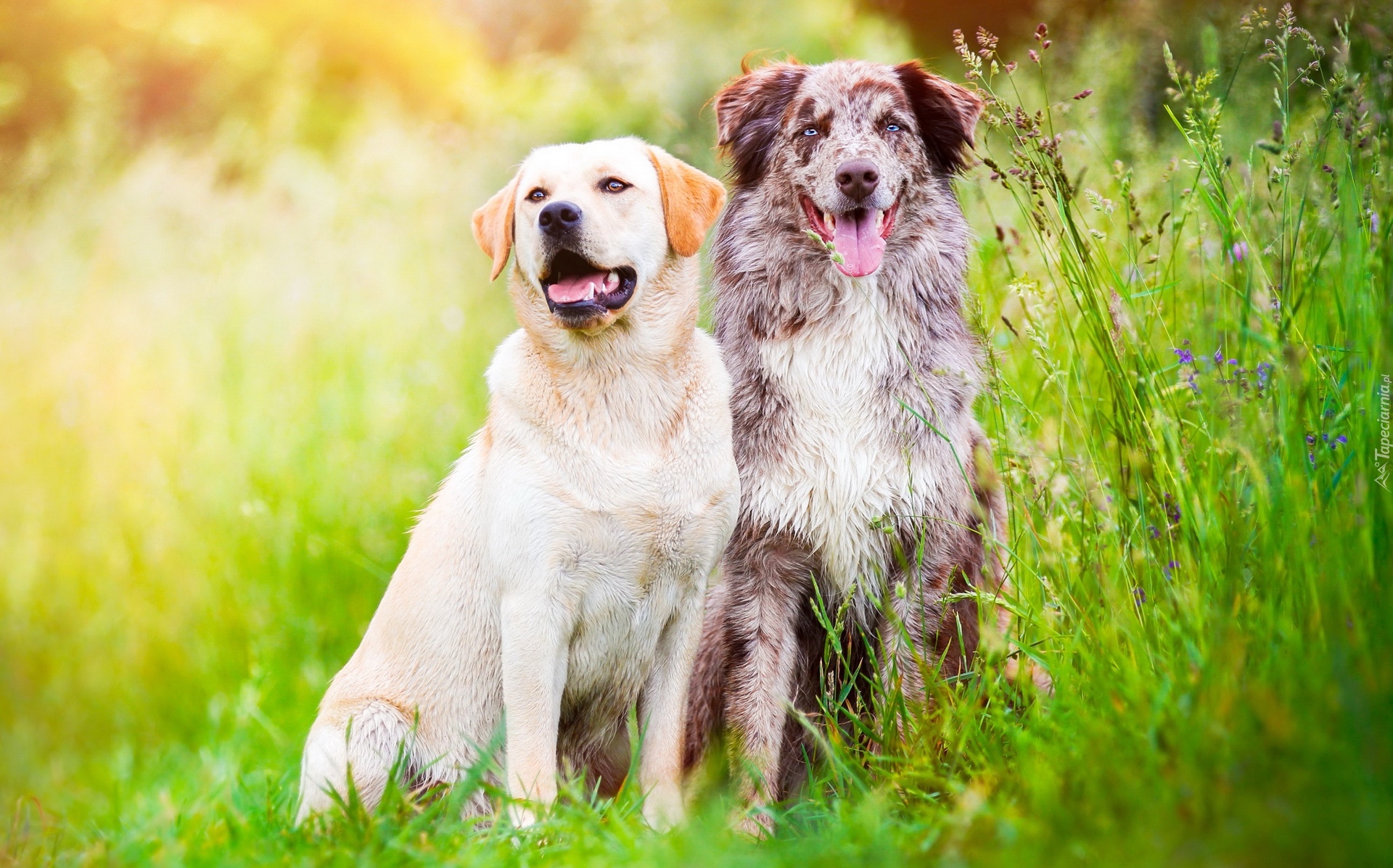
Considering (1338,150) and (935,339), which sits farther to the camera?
(935,339)

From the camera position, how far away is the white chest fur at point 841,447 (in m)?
2.87

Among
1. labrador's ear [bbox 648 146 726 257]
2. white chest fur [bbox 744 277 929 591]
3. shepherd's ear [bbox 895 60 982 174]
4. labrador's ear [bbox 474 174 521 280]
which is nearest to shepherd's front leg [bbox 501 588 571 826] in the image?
white chest fur [bbox 744 277 929 591]

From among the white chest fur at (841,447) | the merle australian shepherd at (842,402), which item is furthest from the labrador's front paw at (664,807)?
the white chest fur at (841,447)

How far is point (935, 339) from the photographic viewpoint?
9.97 feet

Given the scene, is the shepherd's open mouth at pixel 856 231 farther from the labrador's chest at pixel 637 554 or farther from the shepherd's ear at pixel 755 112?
the labrador's chest at pixel 637 554

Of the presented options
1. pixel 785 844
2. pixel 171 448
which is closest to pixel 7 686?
pixel 171 448

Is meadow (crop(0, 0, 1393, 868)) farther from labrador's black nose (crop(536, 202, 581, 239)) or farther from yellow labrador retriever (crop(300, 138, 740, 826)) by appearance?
labrador's black nose (crop(536, 202, 581, 239))

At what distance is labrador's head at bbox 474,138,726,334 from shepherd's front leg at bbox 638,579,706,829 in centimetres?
81

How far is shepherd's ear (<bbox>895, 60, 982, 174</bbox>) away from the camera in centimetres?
309

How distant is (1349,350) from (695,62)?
18.4 feet

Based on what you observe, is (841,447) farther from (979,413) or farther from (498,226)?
(498,226)

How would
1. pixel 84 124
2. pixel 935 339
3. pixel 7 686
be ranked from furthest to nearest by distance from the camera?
1. pixel 84 124
2. pixel 7 686
3. pixel 935 339

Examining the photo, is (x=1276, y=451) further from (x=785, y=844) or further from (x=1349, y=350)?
(x=785, y=844)

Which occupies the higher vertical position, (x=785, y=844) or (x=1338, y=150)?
(x=1338, y=150)
